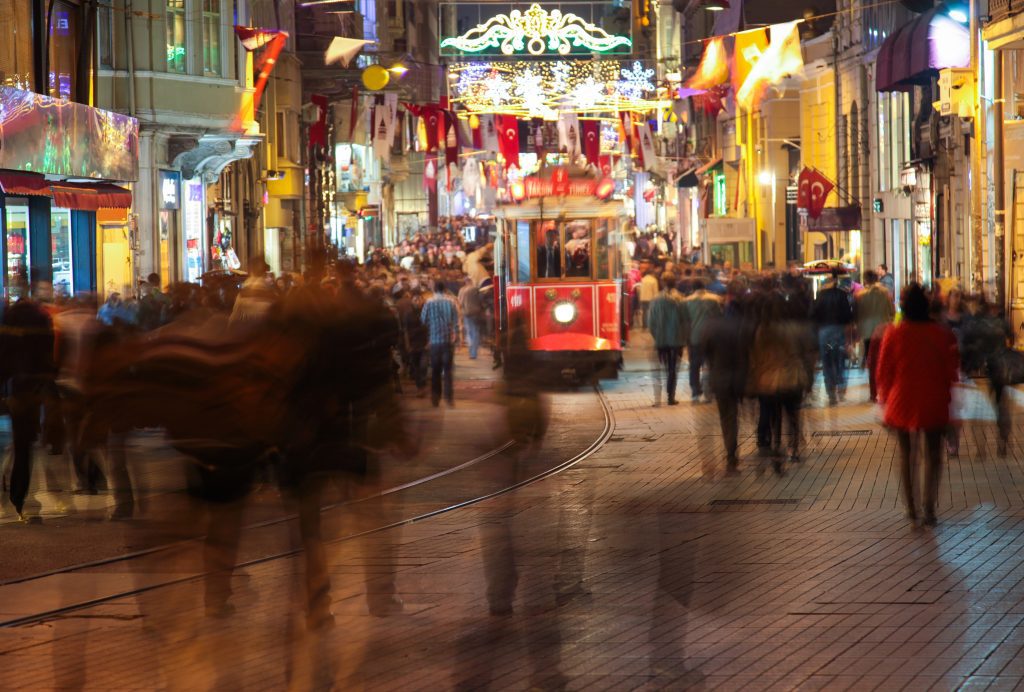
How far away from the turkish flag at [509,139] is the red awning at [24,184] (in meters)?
20.4

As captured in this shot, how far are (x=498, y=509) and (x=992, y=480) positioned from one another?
5.78 m

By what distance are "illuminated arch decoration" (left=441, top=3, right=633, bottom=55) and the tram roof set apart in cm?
2269

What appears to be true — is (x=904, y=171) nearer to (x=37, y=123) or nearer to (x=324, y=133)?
(x=324, y=133)

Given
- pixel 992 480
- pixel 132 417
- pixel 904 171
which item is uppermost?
pixel 904 171

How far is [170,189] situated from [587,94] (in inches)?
739

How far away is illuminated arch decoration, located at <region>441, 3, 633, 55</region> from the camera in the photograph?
48531 millimetres

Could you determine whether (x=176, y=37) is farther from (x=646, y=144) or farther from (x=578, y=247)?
(x=646, y=144)

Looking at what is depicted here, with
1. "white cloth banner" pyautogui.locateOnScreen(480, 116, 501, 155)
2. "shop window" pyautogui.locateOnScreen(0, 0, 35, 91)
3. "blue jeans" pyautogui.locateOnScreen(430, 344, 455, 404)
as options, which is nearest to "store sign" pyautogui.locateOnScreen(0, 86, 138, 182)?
"shop window" pyautogui.locateOnScreen(0, 0, 35, 91)

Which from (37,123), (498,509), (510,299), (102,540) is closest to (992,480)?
(498,509)

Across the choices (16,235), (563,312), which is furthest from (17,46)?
(563,312)

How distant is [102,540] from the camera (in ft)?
38.4

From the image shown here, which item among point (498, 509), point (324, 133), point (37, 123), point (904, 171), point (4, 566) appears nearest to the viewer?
point (498, 509)

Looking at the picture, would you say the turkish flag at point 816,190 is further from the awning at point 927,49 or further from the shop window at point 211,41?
the shop window at point 211,41

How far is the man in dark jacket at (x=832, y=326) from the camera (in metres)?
22.1
